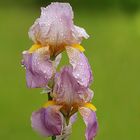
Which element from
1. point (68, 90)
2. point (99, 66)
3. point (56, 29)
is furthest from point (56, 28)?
point (99, 66)

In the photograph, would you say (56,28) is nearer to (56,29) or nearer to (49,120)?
(56,29)

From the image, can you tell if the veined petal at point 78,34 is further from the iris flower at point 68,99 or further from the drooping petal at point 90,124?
the drooping petal at point 90,124

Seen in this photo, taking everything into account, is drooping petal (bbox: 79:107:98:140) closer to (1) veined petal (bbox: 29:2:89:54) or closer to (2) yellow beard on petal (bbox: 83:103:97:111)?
(2) yellow beard on petal (bbox: 83:103:97:111)

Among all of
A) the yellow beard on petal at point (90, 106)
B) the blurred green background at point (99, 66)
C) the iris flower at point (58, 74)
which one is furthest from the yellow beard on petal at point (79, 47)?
the blurred green background at point (99, 66)

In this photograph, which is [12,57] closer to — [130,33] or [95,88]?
[95,88]

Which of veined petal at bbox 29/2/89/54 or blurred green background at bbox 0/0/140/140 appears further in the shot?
blurred green background at bbox 0/0/140/140

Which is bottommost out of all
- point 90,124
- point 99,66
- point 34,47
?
point 99,66

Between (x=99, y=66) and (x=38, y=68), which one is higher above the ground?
(x=38, y=68)

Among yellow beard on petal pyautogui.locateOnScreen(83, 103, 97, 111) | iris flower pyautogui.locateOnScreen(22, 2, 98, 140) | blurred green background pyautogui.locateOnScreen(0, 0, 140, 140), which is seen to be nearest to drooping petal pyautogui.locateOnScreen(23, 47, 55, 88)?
iris flower pyautogui.locateOnScreen(22, 2, 98, 140)
